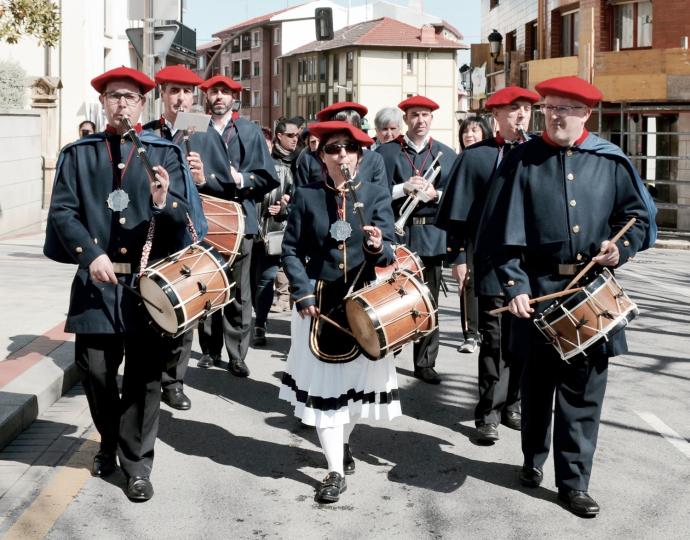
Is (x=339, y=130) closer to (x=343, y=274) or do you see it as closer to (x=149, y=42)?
(x=343, y=274)

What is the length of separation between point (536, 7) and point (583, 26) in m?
6.06

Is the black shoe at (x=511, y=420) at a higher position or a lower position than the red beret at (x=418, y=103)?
lower

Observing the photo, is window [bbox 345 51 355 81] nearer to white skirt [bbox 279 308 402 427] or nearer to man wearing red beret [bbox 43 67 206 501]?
white skirt [bbox 279 308 402 427]

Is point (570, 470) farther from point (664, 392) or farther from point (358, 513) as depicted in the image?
point (664, 392)

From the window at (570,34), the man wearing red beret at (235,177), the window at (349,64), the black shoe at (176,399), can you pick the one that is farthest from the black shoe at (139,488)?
the window at (349,64)

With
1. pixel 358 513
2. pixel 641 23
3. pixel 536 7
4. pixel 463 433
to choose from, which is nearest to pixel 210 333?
pixel 463 433

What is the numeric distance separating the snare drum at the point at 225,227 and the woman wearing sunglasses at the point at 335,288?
1.67 m

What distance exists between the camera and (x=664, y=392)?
8.67m

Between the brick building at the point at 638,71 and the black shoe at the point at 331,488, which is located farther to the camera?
the brick building at the point at 638,71

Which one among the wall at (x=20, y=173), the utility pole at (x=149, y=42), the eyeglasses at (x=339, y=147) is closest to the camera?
the eyeglasses at (x=339, y=147)

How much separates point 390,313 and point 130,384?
1.37m

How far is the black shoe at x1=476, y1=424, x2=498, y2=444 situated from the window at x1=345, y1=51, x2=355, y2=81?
8876 cm

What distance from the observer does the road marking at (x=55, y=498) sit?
5.32 meters

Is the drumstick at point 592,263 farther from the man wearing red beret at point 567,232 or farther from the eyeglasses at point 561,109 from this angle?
the eyeglasses at point 561,109
